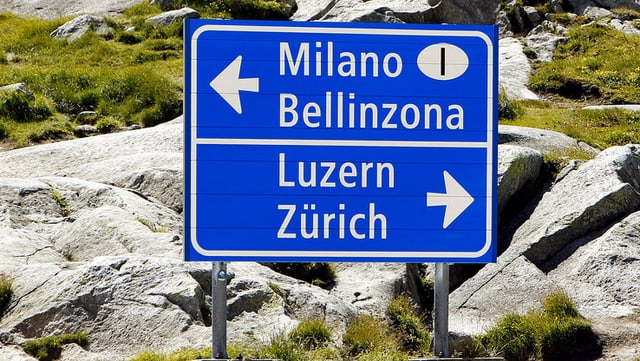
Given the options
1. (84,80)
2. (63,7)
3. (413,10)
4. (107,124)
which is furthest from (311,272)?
(63,7)

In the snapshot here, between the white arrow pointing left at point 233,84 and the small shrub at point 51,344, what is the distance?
12.1 feet

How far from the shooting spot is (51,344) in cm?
835

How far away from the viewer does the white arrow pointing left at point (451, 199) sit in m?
6.47

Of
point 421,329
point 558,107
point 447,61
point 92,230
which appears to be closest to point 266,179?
point 447,61

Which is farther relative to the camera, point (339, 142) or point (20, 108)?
point (20, 108)

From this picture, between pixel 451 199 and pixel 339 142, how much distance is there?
105 centimetres

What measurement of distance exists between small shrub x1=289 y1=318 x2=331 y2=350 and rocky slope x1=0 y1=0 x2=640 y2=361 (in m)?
0.38

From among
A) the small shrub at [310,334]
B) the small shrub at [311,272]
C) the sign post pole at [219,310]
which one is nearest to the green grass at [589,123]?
the small shrub at [311,272]

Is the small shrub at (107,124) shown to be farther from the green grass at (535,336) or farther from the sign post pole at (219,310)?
the sign post pole at (219,310)

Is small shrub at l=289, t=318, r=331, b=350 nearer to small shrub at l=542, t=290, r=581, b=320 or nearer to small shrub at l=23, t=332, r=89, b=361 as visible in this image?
small shrub at l=23, t=332, r=89, b=361

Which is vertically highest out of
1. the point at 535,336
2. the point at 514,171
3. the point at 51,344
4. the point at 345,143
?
the point at 345,143

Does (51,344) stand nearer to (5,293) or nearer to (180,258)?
(5,293)

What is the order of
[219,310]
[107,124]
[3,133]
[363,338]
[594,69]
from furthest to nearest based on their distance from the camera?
[594,69]
[107,124]
[3,133]
[363,338]
[219,310]

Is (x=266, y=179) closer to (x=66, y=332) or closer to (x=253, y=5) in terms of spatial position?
(x=66, y=332)
